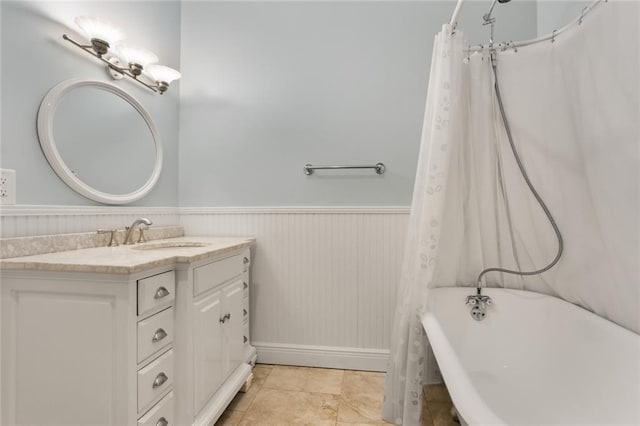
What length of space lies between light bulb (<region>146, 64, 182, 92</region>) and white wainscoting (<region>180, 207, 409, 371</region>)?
0.87 m

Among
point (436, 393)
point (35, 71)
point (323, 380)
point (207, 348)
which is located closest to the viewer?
point (35, 71)

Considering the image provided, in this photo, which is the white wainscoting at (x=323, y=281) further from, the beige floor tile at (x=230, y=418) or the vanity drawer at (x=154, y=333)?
the vanity drawer at (x=154, y=333)

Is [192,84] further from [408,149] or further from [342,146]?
[408,149]

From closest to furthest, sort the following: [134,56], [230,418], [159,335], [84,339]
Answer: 1. [84,339]
2. [159,335]
3. [230,418]
4. [134,56]

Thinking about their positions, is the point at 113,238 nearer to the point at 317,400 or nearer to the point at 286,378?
the point at 286,378

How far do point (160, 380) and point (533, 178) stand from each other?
1903 millimetres

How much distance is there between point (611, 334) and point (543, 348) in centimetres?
33

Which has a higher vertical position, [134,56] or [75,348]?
[134,56]

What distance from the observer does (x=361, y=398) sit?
1625 millimetres

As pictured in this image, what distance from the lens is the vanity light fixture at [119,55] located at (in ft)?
4.43

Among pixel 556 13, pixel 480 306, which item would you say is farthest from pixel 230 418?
pixel 556 13

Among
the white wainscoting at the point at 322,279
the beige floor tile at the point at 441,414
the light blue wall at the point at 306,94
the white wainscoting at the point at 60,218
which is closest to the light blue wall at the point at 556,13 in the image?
the light blue wall at the point at 306,94

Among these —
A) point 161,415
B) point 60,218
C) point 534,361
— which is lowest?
point 161,415

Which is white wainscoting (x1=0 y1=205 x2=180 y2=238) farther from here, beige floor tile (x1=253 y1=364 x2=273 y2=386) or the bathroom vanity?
beige floor tile (x1=253 y1=364 x2=273 y2=386)
